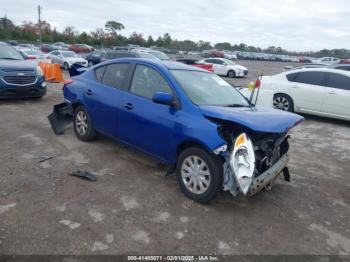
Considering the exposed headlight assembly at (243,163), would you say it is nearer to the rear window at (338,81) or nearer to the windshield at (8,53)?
the rear window at (338,81)

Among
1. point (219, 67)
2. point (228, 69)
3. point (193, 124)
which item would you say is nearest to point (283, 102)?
point (193, 124)

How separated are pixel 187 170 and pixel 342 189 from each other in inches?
97.7

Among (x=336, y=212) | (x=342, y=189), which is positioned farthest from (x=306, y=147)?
(x=336, y=212)

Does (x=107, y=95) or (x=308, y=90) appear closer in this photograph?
(x=107, y=95)

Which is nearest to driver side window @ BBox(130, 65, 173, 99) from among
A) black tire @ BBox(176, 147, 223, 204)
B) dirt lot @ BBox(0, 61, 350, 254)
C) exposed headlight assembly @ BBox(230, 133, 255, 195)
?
black tire @ BBox(176, 147, 223, 204)

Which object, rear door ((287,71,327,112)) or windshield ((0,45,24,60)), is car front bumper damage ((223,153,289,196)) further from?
windshield ((0,45,24,60))

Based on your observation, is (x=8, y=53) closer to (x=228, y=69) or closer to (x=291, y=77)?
(x=291, y=77)

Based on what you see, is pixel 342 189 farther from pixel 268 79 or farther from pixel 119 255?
pixel 268 79

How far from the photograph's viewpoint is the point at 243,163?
365 centimetres

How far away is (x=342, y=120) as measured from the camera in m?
10.1

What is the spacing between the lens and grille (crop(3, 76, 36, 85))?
883 centimetres

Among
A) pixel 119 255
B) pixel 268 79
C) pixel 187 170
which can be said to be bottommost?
pixel 119 255

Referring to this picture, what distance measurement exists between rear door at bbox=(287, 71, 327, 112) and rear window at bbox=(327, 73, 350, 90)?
161 mm

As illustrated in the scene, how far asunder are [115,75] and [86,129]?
3.99 feet
